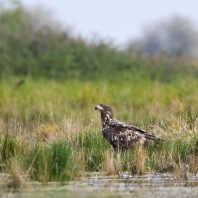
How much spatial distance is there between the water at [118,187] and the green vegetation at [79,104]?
18 cm

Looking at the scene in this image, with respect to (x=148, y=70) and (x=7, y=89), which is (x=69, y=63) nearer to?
(x=148, y=70)

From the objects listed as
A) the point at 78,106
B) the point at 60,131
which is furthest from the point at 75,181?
the point at 78,106

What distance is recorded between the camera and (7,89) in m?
21.5

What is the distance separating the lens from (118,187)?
10.2m

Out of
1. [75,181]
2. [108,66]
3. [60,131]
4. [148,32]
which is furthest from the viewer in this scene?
[148,32]

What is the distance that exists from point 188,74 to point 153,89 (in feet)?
28.8

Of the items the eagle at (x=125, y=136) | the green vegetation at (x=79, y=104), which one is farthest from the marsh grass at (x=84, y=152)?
the eagle at (x=125, y=136)

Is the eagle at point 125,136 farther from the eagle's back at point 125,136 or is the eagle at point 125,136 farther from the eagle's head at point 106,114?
the eagle's head at point 106,114

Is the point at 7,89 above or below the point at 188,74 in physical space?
below

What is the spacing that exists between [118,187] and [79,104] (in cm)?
1000

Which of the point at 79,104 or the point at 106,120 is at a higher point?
the point at 79,104

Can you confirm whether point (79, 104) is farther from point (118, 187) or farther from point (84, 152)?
point (118, 187)

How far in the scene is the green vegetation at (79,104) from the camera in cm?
1117

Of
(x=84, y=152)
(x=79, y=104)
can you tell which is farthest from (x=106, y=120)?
(x=79, y=104)
